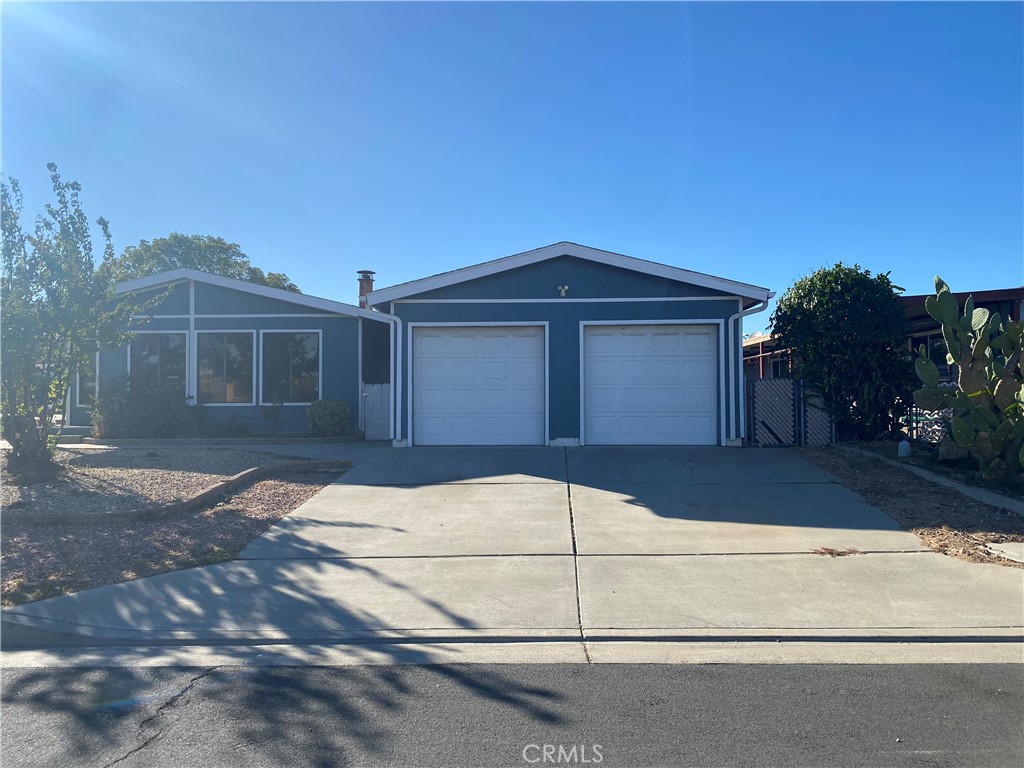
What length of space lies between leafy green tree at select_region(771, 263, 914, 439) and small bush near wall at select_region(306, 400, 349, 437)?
32.6 ft

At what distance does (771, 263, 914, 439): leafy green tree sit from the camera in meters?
13.8

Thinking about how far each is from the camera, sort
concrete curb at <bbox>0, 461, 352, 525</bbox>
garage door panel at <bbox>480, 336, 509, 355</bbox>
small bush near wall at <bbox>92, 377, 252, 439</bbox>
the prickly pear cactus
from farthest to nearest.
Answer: small bush near wall at <bbox>92, 377, 252, 439</bbox> → garage door panel at <bbox>480, 336, 509, 355</bbox> → the prickly pear cactus → concrete curb at <bbox>0, 461, 352, 525</bbox>

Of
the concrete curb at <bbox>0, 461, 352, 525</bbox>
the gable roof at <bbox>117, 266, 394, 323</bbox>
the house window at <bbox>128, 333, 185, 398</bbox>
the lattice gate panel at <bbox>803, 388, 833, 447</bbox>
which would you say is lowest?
the concrete curb at <bbox>0, 461, 352, 525</bbox>

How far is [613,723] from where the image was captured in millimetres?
4301

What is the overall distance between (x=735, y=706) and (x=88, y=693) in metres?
4.06

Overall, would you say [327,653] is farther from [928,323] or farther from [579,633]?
[928,323]

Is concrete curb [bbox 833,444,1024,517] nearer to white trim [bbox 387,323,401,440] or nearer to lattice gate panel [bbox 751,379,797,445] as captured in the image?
lattice gate panel [bbox 751,379,797,445]

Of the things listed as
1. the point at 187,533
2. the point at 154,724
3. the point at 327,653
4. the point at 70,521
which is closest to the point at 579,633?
the point at 327,653

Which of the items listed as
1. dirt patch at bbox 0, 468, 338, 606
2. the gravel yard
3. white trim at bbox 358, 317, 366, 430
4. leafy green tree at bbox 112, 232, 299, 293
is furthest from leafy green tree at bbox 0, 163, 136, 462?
leafy green tree at bbox 112, 232, 299, 293

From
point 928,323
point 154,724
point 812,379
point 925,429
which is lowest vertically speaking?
point 154,724

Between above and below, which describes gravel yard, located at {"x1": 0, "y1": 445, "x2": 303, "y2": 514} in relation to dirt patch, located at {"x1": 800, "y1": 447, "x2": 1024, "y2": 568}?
above

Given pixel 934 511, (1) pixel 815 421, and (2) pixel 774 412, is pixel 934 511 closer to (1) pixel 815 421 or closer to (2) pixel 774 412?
(1) pixel 815 421

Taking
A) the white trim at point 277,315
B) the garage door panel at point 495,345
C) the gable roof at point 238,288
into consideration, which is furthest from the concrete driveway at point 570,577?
the white trim at point 277,315

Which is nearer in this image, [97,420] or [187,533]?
[187,533]
